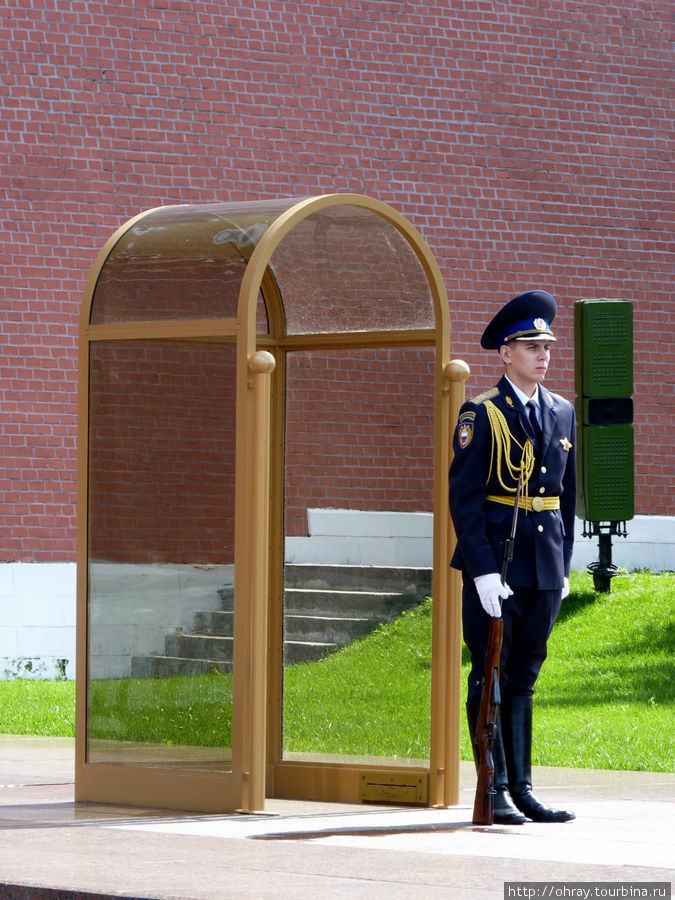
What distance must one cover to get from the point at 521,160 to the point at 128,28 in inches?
171

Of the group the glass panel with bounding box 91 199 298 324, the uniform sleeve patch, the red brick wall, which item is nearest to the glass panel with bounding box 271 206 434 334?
the glass panel with bounding box 91 199 298 324

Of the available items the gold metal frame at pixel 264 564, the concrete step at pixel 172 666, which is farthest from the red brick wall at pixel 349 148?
the concrete step at pixel 172 666

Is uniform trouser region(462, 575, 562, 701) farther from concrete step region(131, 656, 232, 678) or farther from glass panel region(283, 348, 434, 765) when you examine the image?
concrete step region(131, 656, 232, 678)

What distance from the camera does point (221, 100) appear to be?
16094 millimetres

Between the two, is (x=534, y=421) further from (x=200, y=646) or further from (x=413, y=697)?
(x=200, y=646)

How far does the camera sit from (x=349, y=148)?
16.7 m

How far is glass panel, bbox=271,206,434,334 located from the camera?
7.16 meters

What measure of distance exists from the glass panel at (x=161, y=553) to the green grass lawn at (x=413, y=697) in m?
0.02

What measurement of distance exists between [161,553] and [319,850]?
1.71 m

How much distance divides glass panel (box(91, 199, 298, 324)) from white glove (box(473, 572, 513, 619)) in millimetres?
1430

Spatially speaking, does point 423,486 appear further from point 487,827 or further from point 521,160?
point 521,160

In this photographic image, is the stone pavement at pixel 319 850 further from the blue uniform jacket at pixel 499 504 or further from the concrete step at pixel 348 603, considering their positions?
the blue uniform jacket at pixel 499 504

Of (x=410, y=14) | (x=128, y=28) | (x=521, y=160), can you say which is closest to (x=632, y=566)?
(x=521, y=160)

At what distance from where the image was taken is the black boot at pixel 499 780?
246 inches
